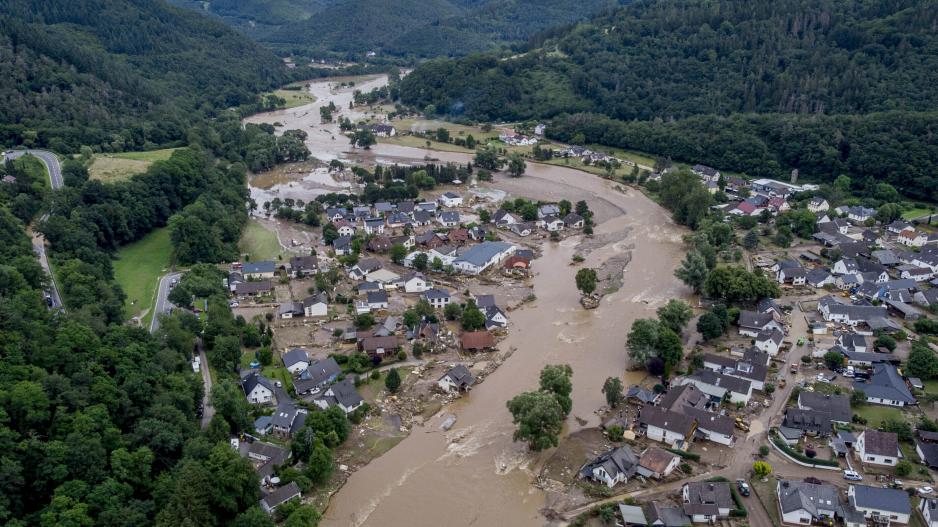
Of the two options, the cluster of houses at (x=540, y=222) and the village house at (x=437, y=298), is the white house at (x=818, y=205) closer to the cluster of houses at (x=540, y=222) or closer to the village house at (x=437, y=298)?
the cluster of houses at (x=540, y=222)

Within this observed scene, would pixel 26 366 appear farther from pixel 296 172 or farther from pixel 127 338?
pixel 296 172

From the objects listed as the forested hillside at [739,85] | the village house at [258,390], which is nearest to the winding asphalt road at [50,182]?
the village house at [258,390]

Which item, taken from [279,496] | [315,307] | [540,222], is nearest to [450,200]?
[540,222]

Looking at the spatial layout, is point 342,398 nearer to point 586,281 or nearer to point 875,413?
point 586,281

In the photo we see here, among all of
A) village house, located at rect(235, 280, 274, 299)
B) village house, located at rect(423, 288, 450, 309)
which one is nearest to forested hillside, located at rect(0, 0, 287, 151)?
village house, located at rect(235, 280, 274, 299)

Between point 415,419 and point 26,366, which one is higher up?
point 26,366

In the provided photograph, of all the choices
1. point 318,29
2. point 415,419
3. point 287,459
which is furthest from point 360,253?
point 318,29
